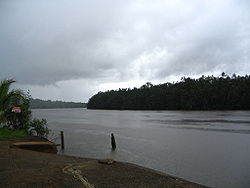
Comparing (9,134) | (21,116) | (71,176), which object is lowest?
(71,176)

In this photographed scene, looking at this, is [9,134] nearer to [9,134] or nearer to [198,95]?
[9,134]

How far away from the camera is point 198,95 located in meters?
116

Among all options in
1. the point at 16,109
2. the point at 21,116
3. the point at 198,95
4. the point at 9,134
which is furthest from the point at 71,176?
the point at 198,95

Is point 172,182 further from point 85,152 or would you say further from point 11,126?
point 11,126

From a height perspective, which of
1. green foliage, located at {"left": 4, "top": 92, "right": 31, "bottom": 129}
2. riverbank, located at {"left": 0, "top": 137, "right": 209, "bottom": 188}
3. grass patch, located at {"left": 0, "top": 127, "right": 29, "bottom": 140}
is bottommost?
riverbank, located at {"left": 0, "top": 137, "right": 209, "bottom": 188}

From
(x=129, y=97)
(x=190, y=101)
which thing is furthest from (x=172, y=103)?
(x=129, y=97)

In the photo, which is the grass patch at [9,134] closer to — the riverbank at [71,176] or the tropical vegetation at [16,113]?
the tropical vegetation at [16,113]

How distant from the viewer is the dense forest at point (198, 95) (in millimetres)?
106562

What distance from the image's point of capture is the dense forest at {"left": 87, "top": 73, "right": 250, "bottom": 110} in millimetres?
106562

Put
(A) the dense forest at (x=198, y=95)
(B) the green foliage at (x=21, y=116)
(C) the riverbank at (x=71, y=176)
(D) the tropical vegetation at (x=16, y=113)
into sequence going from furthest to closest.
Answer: (A) the dense forest at (x=198, y=95), (B) the green foliage at (x=21, y=116), (D) the tropical vegetation at (x=16, y=113), (C) the riverbank at (x=71, y=176)

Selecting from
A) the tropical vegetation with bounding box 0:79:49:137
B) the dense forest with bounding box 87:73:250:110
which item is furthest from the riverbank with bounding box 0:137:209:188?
the dense forest with bounding box 87:73:250:110

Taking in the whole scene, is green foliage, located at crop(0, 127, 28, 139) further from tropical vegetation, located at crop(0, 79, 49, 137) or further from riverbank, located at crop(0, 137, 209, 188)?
riverbank, located at crop(0, 137, 209, 188)

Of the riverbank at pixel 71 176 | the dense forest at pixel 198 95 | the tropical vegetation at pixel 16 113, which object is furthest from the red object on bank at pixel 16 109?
the dense forest at pixel 198 95

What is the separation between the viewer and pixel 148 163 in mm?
19312
